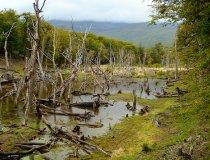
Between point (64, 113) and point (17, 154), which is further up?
point (17, 154)

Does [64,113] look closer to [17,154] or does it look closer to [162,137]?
[162,137]

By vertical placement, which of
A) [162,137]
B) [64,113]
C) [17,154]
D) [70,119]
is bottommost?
[70,119]

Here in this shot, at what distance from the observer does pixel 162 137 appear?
125 feet

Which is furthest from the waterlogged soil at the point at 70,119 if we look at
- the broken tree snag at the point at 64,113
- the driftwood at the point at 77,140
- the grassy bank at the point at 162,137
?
the grassy bank at the point at 162,137

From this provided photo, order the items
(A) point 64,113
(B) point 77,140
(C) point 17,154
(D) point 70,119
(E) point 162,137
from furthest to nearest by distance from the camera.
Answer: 1. (A) point 64,113
2. (D) point 70,119
3. (E) point 162,137
4. (B) point 77,140
5. (C) point 17,154

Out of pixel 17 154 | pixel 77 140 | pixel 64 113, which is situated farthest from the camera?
pixel 64 113

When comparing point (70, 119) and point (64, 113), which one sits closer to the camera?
point (70, 119)

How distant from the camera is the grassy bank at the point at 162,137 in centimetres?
3050

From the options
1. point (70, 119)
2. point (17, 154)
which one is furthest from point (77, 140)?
point (70, 119)

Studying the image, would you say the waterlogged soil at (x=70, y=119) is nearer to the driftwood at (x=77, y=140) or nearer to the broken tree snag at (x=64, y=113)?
the broken tree snag at (x=64, y=113)

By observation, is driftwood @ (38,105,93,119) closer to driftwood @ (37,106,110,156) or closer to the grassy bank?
the grassy bank

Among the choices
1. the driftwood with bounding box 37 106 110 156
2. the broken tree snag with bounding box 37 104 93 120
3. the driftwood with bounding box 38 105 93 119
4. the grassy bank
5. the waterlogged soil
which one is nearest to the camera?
the grassy bank

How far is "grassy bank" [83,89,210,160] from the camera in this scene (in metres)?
30.5

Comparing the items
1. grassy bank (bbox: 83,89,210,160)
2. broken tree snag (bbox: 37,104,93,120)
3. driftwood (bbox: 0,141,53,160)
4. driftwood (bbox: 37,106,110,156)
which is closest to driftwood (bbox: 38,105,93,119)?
broken tree snag (bbox: 37,104,93,120)
